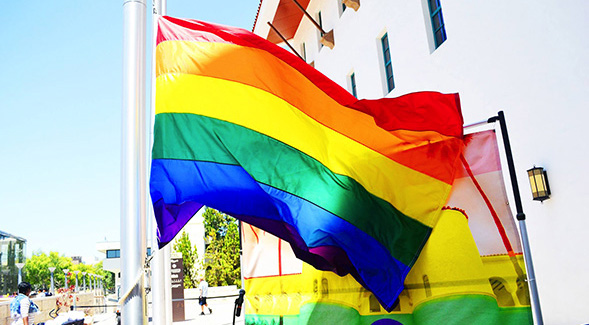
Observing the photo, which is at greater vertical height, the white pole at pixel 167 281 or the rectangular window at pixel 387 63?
the rectangular window at pixel 387 63

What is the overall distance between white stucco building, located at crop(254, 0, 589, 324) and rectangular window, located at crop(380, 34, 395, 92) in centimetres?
149

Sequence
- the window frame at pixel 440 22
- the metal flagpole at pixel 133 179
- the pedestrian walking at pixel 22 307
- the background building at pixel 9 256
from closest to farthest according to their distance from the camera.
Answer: the metal flagpole at pixel 133 179
the window frame at pixel 440 22
the pedestrian walking at pixel 22 307
the background building at pixel 9 256

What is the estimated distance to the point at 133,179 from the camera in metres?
2.95

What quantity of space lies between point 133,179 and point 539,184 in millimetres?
5638

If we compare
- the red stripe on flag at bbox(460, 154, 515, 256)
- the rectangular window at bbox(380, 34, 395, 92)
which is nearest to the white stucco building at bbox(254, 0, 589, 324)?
the rectangular window at bbox(380, 34, 395, 92)

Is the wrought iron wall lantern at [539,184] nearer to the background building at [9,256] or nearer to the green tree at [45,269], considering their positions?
the background building at [9,256]

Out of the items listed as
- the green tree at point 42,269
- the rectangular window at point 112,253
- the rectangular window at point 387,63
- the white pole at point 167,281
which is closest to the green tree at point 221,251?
the rectangular window at point 387,63

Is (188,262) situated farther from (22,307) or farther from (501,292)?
(501,292)

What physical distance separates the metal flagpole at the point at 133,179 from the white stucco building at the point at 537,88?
5.27 meters

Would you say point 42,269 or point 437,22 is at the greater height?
point 42,269

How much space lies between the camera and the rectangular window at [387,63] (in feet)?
40.0

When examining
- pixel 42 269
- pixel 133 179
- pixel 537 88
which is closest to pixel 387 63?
pixel 537 88

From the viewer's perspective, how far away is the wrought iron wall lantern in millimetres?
6609

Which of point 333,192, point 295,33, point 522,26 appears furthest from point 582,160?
point 295,33
